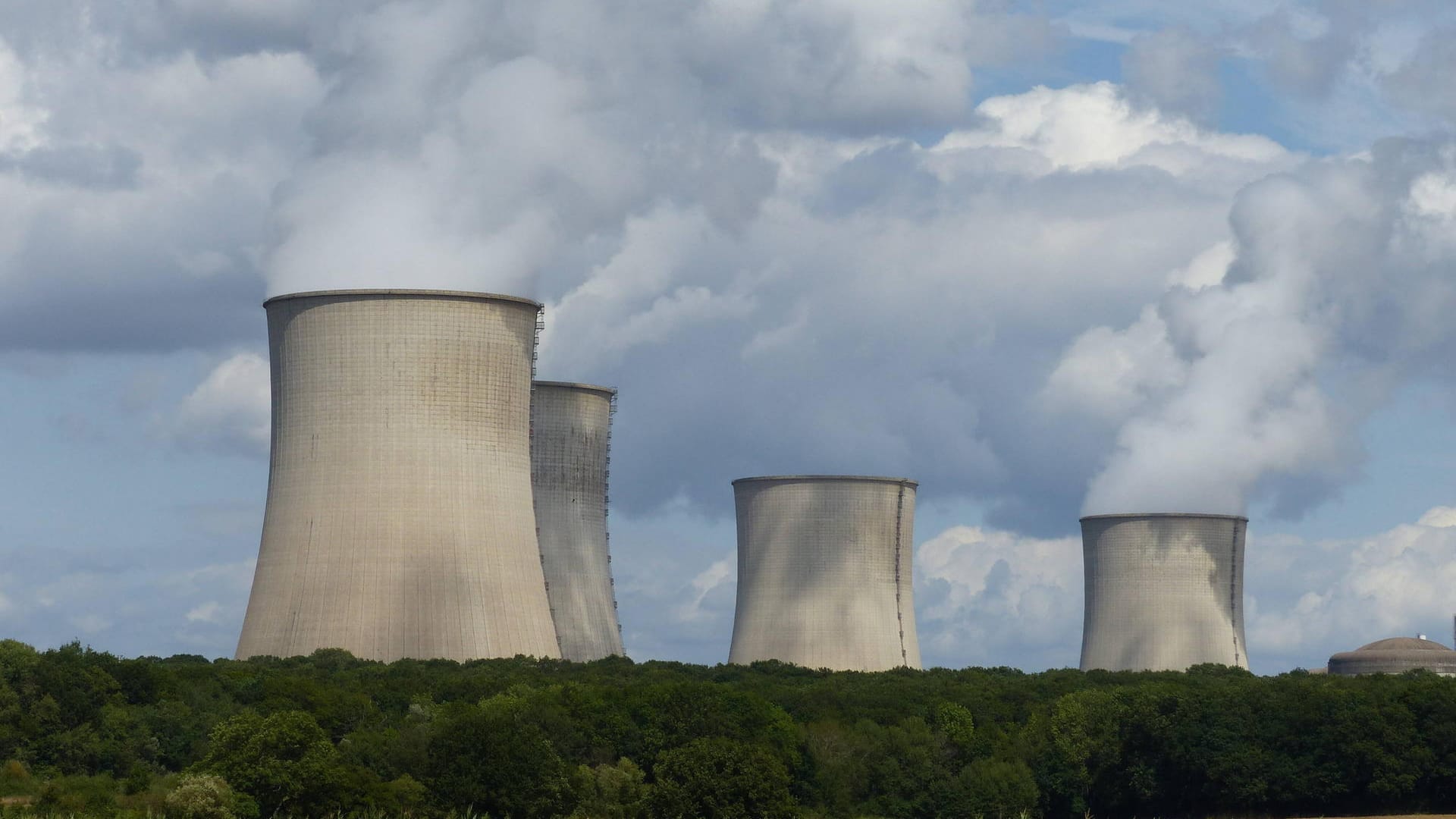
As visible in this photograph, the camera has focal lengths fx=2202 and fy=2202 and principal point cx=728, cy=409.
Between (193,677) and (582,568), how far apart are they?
8511 millimetres

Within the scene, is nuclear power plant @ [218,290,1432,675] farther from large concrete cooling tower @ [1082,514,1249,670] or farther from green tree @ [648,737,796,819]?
large concrete cooling tower @ [1082,514,1249,670]

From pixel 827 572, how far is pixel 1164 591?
788 centimetres

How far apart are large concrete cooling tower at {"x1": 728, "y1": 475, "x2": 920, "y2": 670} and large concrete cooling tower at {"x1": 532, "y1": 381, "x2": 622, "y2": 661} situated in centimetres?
444

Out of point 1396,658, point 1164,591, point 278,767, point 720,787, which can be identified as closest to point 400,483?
point 278,767

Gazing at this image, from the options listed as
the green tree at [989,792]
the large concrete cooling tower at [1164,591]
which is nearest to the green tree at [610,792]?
the green tree at [989,792]

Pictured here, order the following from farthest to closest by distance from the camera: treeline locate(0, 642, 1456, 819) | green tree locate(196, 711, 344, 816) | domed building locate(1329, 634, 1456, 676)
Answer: domed building locate(1329, 634, 1456, 676) < treeline locate(0, 642, 1456, 819) < green tree locate(196, 711, 344, 816)

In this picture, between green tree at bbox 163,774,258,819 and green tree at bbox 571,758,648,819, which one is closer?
green tree at bbox 163,774,258,819

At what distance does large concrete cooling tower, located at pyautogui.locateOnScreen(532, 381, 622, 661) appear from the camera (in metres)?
39.1

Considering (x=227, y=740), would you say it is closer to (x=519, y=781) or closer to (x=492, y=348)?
(x=519, y=781)

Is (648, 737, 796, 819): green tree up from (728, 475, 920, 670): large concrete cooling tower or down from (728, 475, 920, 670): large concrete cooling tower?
down

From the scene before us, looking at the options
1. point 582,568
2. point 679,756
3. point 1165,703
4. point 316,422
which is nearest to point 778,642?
point 582,568

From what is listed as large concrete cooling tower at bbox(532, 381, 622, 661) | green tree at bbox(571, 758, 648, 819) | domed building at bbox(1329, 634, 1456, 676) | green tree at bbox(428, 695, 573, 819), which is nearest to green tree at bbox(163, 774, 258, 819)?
green tree at bbox(428, 695, 573, 819)

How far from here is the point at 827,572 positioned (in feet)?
142

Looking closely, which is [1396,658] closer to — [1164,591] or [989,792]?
[1164,591]
